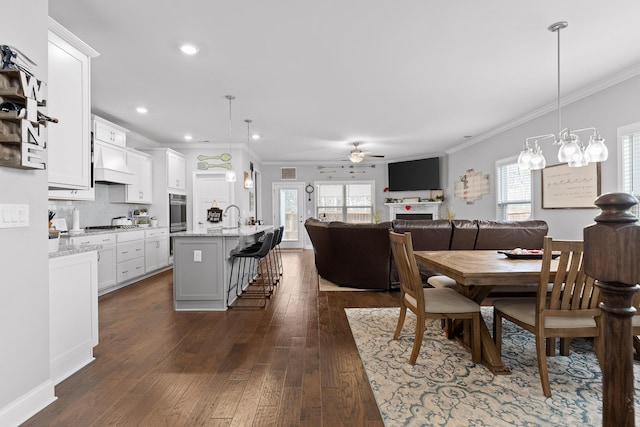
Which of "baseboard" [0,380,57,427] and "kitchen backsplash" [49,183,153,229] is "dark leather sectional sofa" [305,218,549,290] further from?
"kitchen backsplash" [49,183,153,229]

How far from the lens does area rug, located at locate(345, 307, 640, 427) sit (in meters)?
1.74

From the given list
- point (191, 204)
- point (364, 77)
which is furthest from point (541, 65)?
point (191, 204)

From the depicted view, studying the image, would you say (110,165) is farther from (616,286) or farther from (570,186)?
(570,186)

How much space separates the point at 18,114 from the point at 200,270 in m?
2.33

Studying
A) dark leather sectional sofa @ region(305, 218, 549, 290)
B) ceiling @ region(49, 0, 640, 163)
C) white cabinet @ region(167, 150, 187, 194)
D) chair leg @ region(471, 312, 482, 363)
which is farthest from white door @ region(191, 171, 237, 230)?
chair leg @ region(471, 312, 482, 363)

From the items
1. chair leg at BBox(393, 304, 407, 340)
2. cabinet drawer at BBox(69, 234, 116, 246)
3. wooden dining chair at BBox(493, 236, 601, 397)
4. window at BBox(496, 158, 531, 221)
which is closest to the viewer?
wooden dining chair at BBox(493, 236, 601, 397)

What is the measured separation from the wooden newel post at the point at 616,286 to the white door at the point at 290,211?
29.8 ft

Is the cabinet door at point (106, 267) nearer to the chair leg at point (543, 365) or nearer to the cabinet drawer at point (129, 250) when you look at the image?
the cabinet drawer at point (129, 250)

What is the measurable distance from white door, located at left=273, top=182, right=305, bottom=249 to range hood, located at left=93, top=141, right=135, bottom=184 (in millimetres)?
4566

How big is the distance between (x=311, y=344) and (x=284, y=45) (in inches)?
104

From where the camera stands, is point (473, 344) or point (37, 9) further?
point (473, 344)

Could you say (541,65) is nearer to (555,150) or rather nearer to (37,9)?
(555,150)

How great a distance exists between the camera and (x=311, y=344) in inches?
106

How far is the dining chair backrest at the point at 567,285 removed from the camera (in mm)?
1826
